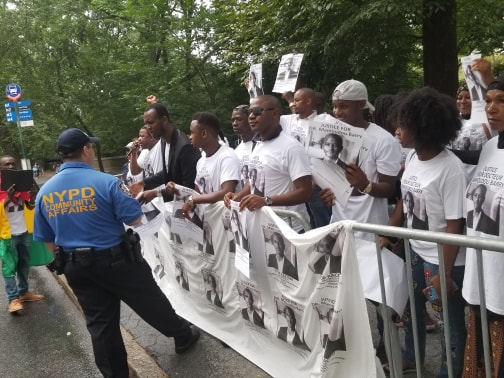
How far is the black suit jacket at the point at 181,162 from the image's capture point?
464cm

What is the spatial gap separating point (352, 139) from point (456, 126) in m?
0.63

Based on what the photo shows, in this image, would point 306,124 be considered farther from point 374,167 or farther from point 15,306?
point 15,306

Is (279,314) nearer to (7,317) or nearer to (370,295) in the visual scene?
(370,295)

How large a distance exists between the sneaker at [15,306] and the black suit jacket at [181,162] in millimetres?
2570

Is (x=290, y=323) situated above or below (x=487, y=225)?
below

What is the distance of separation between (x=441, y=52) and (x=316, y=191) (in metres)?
6.03

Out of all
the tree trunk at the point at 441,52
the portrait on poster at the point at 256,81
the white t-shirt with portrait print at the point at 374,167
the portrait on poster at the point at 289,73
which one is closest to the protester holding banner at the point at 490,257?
the white t-shirt with portrait print at the point at 374,167

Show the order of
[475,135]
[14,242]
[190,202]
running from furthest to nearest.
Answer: [14,242] → [190,202] → [475,135]

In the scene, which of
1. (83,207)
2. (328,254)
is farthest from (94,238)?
(328,254)

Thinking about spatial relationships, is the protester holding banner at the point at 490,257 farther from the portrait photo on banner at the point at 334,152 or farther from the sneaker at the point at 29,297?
the sneaker at the point at 29,297

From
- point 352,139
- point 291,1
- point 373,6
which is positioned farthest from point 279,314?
point 291,1

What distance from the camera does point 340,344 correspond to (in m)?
2.73

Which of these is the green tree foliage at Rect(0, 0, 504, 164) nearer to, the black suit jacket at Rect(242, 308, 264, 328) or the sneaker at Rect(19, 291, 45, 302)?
the black suit jacket at Rect(242, 308, 264, 328)

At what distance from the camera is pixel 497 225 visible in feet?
7.06
